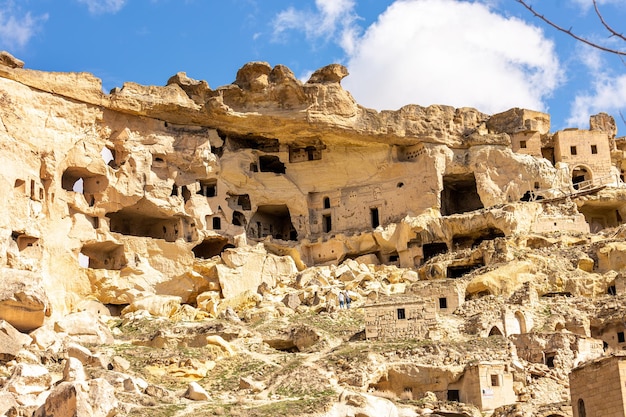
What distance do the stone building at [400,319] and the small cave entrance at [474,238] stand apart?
1280 cm

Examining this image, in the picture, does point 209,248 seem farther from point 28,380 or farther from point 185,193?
point 28,380

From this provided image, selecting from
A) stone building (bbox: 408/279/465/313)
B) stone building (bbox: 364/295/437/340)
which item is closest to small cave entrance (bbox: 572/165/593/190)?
stone building (bbox: 408/279/465/313)

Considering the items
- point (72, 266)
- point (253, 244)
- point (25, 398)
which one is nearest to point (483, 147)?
point (253, 244)

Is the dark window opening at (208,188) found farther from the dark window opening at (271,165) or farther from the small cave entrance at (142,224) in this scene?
the dark window opening at (271,165)

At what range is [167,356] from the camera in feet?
101

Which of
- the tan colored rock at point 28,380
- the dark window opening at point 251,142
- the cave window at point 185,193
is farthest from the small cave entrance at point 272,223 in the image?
the tan colored rock at point 28,380

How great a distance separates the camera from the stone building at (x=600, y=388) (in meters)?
19.9

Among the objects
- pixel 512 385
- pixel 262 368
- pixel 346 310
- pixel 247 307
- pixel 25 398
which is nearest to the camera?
pixel 25 398

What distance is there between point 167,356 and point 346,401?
7.89m

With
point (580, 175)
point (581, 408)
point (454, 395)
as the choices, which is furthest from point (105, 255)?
point (581, 408)

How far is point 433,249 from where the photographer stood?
45.4 metres

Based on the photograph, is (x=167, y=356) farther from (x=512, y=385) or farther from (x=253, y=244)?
(x=253, y=244)

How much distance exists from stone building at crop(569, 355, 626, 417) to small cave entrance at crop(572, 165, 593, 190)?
2798cm

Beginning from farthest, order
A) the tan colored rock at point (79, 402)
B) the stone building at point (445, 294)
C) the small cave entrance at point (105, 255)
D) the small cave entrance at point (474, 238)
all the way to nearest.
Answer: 1. the small cave entrance at point (474, 238)
2. the small cave entrance at point (105, 255)
3. the stone building at point (445, 294)
4. the tan colored rock at point (79, 402)
